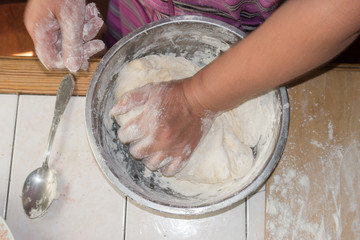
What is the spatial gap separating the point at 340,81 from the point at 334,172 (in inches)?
9.8

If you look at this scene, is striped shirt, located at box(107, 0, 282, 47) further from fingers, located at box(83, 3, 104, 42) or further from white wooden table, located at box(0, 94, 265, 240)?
white wooden table, located at box(0, 94, 265, 240)

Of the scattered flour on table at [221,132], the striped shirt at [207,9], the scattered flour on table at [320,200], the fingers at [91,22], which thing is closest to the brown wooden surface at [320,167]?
the scattered flour on table at [320,200]

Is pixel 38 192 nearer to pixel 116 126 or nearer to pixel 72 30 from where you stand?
pixel 116 126

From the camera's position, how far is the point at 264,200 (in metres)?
0.94

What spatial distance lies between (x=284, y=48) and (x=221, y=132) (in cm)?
36

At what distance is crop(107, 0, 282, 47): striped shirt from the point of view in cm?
78

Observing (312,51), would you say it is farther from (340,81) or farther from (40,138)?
(40,138)

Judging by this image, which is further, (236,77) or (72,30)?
(72,30)

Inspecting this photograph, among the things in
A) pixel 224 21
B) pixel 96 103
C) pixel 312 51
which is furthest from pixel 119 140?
pixel 312 51

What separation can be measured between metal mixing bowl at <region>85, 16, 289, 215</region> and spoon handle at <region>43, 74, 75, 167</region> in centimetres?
15

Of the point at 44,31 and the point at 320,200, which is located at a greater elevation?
the point at 44,31

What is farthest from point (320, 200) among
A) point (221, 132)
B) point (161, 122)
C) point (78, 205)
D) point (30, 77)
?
point (30, 77)

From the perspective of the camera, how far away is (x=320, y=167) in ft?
3.07

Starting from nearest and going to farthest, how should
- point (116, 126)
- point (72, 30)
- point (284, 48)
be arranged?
1. point (284, 48)
2. point (72, 30)
3. point (116, 126)
